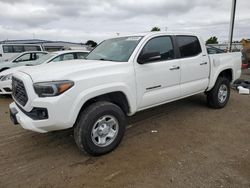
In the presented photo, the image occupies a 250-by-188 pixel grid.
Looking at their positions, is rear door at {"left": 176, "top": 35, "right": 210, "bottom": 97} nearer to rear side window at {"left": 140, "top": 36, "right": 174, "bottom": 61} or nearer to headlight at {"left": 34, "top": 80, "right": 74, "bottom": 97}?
rear side window at {"left": 140, "top": 36, "right": 174, "bottom": 61}

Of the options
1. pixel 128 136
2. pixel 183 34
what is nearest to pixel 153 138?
pixel 128 136

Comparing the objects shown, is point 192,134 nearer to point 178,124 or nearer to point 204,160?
point 178,124

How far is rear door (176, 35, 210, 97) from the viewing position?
14.6 ft

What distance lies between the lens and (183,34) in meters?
4.66

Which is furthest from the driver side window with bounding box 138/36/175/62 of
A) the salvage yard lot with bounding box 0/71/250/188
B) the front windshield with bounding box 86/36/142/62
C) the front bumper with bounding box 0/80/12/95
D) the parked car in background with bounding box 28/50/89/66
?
the front bumper with bounding box 0/80/12/95

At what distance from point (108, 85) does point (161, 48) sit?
59.2 inches

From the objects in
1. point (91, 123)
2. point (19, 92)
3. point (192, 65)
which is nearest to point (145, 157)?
point (91, 123)

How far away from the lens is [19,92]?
328 centimetres

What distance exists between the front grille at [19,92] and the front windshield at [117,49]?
1449 mm

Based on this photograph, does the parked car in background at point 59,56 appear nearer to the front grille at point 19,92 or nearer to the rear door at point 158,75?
the front grille at point 19,92

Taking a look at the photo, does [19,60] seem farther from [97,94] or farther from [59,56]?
[97,94]

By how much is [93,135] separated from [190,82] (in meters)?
2.44

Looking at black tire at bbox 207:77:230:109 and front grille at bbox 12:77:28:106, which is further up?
front grille at bbox 12:77:28:106

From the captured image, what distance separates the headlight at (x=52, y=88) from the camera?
2807 mm
